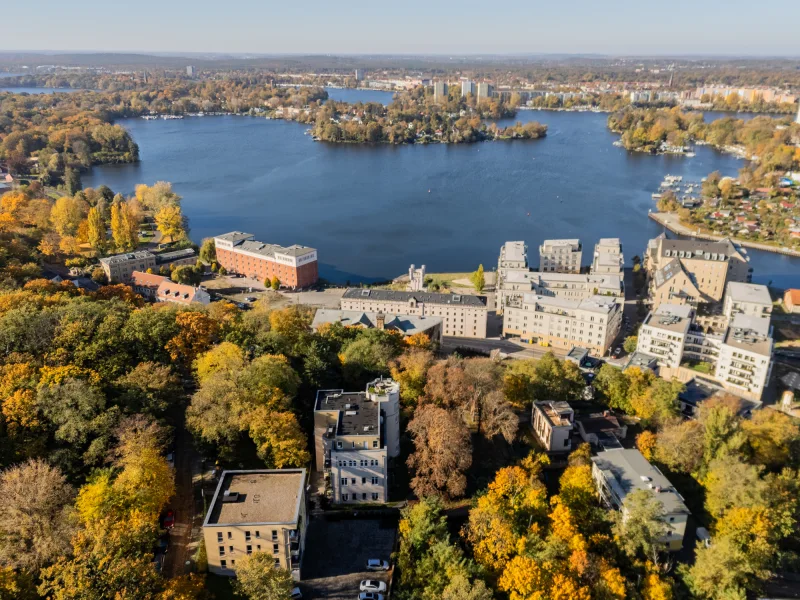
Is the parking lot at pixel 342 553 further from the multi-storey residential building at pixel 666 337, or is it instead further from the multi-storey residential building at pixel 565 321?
the multi-storey residential building at pixel 565 321

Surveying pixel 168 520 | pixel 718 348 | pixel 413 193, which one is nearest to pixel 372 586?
pixel 168 520

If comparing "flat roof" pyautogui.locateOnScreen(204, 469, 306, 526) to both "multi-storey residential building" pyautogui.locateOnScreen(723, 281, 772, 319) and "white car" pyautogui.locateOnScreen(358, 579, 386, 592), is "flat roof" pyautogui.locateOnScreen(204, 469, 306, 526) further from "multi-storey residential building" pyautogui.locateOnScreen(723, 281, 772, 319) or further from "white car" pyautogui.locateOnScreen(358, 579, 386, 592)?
"multi-storey residential building" pyautogui.locateOnScreen(723, 281, 772, 319)

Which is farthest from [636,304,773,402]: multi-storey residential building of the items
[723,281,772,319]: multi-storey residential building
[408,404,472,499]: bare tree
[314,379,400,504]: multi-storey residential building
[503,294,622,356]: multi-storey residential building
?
[314,379,400,504]: multi-storey residential building

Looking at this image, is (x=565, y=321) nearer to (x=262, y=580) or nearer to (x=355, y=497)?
(x=355, y=497)

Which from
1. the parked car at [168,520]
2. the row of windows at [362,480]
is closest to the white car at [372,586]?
the row of windows at [362,480]

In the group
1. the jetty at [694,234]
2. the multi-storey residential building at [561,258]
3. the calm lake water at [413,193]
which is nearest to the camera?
the multi-storey residential building at [561,258]

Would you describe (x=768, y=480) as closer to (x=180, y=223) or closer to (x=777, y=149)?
(x=180, y=223)
